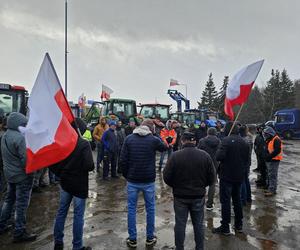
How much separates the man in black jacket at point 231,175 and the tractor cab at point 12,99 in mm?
6586

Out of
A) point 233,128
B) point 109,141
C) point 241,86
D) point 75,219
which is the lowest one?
point 75,219

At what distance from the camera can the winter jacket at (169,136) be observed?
1090cm

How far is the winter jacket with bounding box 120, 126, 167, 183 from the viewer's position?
4734mm

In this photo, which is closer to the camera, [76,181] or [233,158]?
[76,181]

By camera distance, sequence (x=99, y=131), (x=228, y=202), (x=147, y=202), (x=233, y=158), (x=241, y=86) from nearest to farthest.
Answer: (x=147, y=202) < (x=228, y=202) < (x=233, y=158) < (x=241, y=86) < (x=99, y=131)

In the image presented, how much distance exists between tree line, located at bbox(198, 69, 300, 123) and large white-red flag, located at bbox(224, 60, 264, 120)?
45.7m

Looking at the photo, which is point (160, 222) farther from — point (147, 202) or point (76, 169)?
point (76, 169)

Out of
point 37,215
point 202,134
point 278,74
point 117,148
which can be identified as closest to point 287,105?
point 278,74

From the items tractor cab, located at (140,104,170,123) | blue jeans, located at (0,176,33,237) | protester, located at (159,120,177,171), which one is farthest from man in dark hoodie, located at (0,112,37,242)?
tractor cab, located at (140,104,170,123)

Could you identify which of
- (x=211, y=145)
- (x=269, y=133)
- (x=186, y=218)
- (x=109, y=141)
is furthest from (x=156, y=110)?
(x=186, y=218)

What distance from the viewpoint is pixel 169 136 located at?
11047mm

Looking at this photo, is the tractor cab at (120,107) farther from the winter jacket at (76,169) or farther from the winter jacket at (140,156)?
the winter jacket at (76,169)

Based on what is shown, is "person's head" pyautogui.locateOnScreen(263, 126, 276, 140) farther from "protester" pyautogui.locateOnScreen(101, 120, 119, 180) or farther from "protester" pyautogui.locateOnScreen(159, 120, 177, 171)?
"protester" pyautogui.locateOnScreen(101, 120, 119, 180)

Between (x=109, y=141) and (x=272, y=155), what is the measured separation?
4617 millimetres
